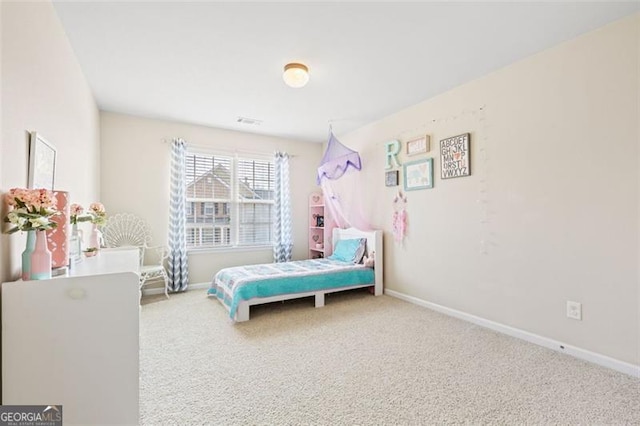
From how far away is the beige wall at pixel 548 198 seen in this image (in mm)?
2107

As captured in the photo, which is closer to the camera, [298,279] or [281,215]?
[298,279]

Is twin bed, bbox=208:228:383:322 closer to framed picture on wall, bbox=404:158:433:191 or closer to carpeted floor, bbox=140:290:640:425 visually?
carpeted floor, bbox=140:290:640:425

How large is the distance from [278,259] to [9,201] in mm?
3890

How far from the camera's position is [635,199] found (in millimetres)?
2041

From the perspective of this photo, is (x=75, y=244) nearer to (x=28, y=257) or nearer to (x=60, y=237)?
(x=60, y=237)

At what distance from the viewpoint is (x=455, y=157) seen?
10.5ft

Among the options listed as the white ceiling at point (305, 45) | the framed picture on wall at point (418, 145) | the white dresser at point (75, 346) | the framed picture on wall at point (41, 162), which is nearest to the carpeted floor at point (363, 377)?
the white dresser at point (75, 346)

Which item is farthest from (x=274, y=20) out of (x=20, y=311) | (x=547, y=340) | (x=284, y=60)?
(x=547, y=340)

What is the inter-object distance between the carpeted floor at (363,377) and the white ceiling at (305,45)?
2447mm

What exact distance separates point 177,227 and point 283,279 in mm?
1883

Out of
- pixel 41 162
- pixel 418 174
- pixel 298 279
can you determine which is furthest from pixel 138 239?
pixel 418 174

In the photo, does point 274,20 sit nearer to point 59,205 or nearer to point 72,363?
point 59,205

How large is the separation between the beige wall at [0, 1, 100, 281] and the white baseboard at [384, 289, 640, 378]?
3.50 m

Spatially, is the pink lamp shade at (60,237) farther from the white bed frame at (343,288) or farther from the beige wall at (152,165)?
the beige wall at (152,165)
